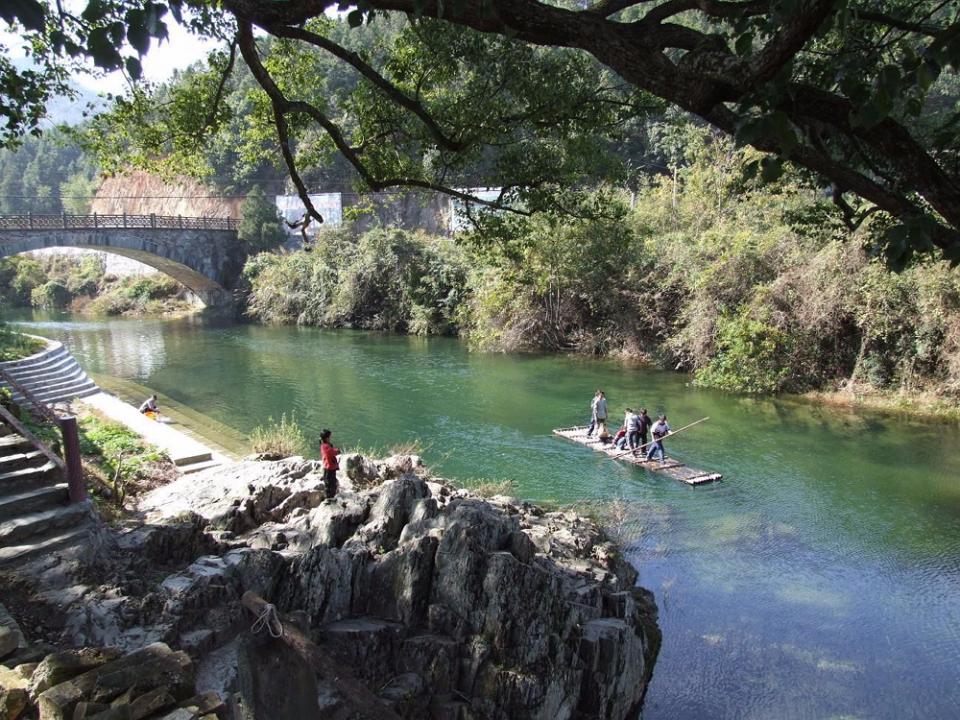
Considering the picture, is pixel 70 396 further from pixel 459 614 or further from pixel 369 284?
pixel 369 284

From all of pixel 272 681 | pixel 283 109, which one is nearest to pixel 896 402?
pixel 283 109

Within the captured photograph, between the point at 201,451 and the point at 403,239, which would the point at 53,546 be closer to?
the point at 201,451

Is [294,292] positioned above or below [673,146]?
below

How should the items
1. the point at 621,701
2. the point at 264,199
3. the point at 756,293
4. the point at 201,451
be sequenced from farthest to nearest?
1. the point at 264,199
2. the point at 756,293
3. the point at 201,451
4. the point at 621,701

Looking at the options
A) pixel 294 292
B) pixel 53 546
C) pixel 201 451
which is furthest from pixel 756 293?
pixel 294 292

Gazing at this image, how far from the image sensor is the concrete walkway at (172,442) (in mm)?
14336

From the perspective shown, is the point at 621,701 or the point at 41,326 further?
the point at 41,326

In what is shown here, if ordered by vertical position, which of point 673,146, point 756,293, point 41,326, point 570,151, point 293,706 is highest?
point 673,146

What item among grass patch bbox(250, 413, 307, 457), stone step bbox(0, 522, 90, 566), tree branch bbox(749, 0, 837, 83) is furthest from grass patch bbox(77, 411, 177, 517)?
tree branch bbox(749, 0, 837, 83)

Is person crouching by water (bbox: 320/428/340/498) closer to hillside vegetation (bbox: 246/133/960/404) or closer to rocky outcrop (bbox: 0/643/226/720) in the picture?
hillside vegetation (bbox: 246/133/960/404)

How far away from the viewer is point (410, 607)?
7.63 meters

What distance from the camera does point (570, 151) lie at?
10.2m

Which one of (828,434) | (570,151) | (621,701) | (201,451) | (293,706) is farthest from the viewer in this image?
(828,434)

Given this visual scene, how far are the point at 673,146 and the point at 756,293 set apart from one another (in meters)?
22.3
